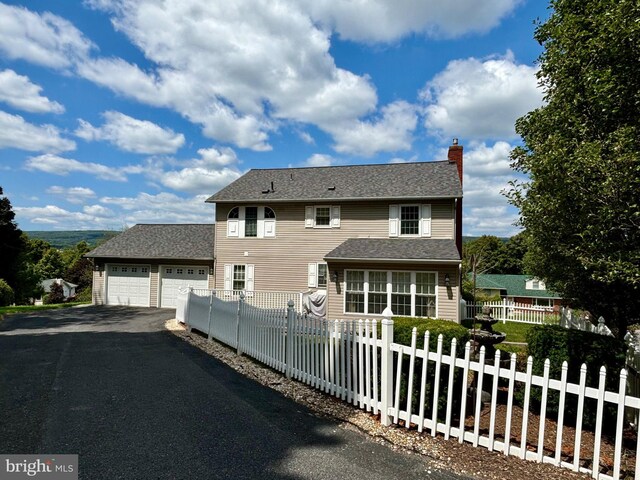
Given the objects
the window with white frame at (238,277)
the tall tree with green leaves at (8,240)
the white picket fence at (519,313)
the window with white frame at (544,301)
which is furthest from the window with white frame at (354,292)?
the window with white frame at (544,301)

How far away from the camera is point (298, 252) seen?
1752cm

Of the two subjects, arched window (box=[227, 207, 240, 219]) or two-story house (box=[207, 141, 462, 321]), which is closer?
two-story house (box=[207, 141, 462, 321])

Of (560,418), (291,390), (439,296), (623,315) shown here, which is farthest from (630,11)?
(439,296)

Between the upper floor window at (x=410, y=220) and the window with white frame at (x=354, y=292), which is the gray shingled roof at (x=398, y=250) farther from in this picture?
the window with white frame at (x=354, y=292)

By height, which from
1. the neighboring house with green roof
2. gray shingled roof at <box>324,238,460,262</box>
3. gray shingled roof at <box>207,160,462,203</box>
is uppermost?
gray shingled roof at <box>207,160,462,203</box>

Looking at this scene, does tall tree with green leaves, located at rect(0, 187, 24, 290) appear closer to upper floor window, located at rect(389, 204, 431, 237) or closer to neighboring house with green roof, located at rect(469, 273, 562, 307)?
upper floor window, located at rect(389, 204, 431, 237)

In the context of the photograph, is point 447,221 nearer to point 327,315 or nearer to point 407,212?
Answer: point 407,212

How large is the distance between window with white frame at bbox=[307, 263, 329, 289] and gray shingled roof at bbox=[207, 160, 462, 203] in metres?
3.19

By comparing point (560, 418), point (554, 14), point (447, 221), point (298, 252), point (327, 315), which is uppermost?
point (554, 14)

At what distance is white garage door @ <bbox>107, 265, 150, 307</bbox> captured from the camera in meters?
19.8

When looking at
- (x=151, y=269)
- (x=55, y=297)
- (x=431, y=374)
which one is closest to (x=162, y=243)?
(x=151, y=269)

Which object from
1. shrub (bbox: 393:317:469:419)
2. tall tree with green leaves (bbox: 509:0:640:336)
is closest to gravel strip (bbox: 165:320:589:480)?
shrub (bbox: 393:317:469:419)

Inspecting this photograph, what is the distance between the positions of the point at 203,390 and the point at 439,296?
32.5ft

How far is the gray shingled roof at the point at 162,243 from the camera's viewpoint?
63.4 ft
